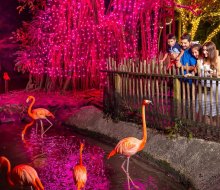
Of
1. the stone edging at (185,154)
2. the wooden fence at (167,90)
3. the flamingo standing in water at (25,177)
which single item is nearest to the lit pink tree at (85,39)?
the wooden fence at (167,90)

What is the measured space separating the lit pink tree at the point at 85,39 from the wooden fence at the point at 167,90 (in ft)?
12.7

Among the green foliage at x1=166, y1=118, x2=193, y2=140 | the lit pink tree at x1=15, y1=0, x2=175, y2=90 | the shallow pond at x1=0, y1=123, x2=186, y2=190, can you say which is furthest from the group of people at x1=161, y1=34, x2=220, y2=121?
the lit pink tree at x1=15, y1=0, x2=175, y2=90

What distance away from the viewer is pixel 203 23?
20875mm

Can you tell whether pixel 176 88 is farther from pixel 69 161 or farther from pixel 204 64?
pixel 69 161

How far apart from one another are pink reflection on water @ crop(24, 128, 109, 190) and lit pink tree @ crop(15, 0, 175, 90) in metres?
5.00

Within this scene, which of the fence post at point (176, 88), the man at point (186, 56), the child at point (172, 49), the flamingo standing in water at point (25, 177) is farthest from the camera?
the child at point (172, 49)

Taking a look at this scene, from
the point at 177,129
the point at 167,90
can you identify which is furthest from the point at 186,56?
the point at 177,129

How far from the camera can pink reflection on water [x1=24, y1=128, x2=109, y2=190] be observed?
301 inches

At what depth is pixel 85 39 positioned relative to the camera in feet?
53.3

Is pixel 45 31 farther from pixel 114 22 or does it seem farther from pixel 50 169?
pixel 50 169

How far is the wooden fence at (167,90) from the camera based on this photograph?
832 cm

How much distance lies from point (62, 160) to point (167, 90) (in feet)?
8.17

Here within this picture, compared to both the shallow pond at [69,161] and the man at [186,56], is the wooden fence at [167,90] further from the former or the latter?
the shallow pond at [69,161]

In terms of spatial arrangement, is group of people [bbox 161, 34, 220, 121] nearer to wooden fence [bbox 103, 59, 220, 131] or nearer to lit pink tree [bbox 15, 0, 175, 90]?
wooden fence [bbox 103, 59, 220, 131]
